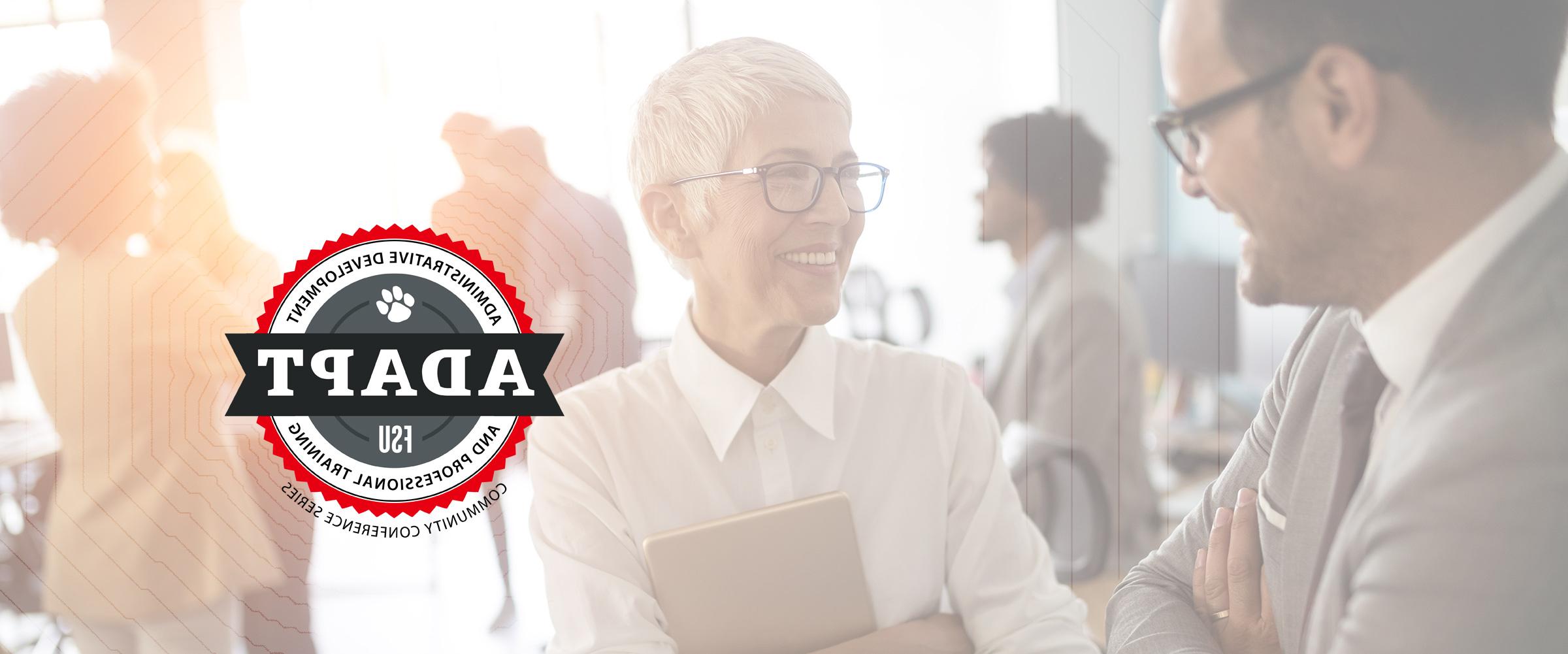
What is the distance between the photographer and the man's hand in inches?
38.7

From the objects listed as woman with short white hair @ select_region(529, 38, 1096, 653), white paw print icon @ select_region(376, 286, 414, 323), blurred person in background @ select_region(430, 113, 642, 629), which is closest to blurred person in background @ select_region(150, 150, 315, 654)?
white paw print icon @ select_region(376, 286, 414, 323)

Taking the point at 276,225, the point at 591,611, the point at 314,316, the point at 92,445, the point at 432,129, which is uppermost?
the point at 432,129

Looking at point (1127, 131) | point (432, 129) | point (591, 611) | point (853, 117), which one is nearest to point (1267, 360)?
point (1127, 131)

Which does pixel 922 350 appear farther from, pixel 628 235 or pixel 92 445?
pixel 92 445

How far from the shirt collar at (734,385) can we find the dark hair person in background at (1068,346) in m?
0.24

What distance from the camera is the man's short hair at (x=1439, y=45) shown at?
31.8 inches

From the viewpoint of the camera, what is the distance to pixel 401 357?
125 centimetres

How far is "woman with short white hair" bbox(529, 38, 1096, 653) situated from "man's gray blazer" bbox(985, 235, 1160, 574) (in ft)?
0.19

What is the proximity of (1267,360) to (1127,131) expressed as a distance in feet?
1.17

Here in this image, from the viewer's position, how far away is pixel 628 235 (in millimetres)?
1221

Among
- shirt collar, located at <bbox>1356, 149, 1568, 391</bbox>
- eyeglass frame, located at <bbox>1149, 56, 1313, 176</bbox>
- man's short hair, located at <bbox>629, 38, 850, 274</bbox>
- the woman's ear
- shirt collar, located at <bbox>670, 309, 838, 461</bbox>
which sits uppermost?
man's short hair, located at <bbox>629, 38, 850, 274</bbox>

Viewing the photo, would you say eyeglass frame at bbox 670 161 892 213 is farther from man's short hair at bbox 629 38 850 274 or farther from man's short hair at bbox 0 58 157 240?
man's short hair at bbox 0 58 157 240

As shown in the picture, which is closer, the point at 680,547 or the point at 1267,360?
the point at 680,547

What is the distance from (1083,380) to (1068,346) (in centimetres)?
5
